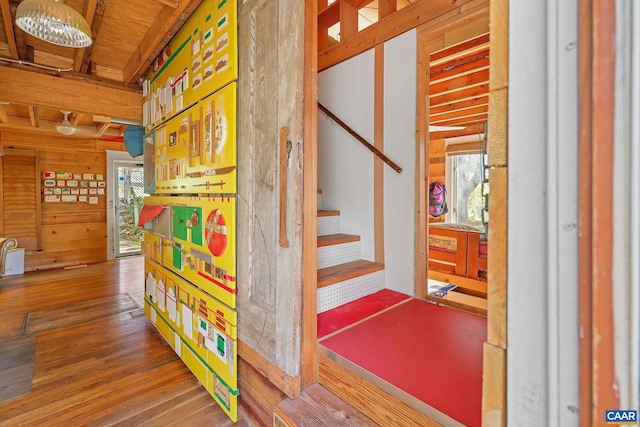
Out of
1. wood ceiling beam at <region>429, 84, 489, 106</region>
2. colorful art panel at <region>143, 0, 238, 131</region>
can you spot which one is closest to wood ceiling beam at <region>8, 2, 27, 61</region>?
colorful art panel at <region>143, 0, 238, 131</region>

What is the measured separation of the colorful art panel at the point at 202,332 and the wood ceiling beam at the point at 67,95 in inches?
70.3

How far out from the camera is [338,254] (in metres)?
2.41

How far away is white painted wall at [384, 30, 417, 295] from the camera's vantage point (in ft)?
7.36

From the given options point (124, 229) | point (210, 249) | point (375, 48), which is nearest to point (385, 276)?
point (210, 249)

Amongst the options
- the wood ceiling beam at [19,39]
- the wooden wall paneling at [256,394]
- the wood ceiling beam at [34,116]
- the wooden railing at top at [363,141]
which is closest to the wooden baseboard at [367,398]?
the wooden wall paneling at [256,394]

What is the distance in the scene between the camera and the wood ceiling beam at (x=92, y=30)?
2070 mm

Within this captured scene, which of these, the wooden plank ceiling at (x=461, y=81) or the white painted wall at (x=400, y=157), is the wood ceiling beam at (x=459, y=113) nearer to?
the wooden plank ceiling at (x=461, y=81)

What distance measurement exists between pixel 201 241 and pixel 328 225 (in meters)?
1.15

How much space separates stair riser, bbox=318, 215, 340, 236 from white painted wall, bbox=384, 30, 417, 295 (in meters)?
0.52

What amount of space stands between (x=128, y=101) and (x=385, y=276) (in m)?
3.27

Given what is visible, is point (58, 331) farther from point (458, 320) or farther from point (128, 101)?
point (458, 320)

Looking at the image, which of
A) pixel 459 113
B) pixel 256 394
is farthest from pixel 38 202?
pixel 459 113

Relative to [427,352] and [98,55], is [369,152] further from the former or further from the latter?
[98,55]

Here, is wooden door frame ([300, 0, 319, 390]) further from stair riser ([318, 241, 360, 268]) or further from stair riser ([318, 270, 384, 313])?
→ stair riser ([318, 241, 360, 268])
